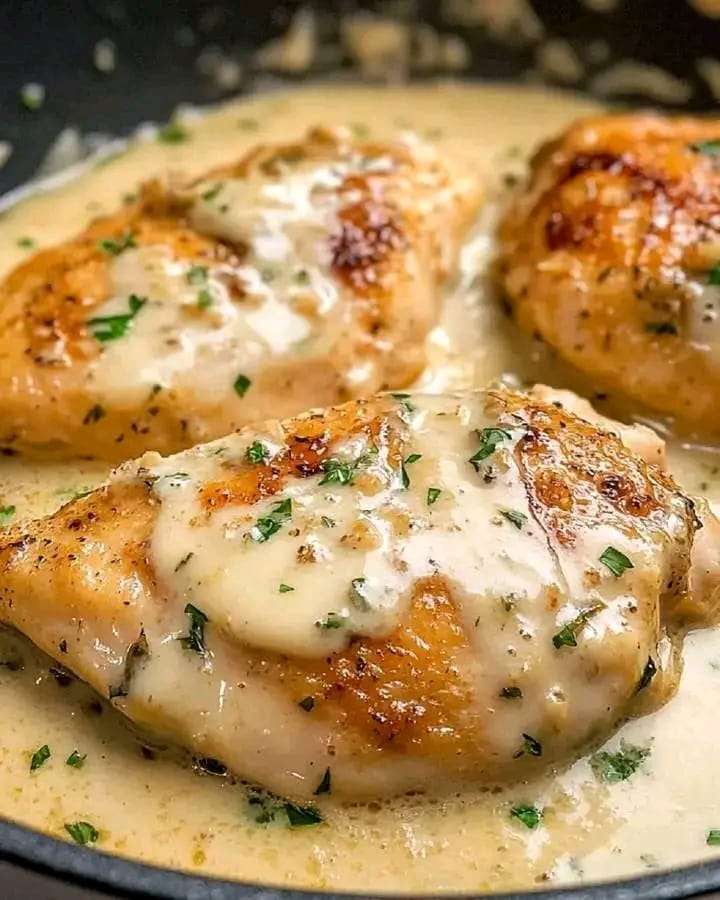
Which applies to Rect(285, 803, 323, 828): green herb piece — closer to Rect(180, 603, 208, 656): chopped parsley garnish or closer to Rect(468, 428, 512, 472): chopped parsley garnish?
Rect(180, 603, 208, 656): chopped parsley garnish

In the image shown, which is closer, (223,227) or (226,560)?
(226,560)

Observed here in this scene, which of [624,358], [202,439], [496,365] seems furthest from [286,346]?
[624,358]

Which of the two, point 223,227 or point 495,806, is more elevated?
point 223,227

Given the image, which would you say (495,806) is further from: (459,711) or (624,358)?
(624,358)

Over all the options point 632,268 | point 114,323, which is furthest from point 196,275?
point 632,268

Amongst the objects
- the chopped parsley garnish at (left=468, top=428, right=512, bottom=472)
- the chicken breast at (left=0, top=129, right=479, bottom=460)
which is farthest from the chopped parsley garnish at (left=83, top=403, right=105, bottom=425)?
the chopped parsley garnish at (left=468, top=428, right=512, bottom=472)

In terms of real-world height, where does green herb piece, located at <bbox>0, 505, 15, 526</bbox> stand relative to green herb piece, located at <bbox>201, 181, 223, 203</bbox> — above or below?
below
